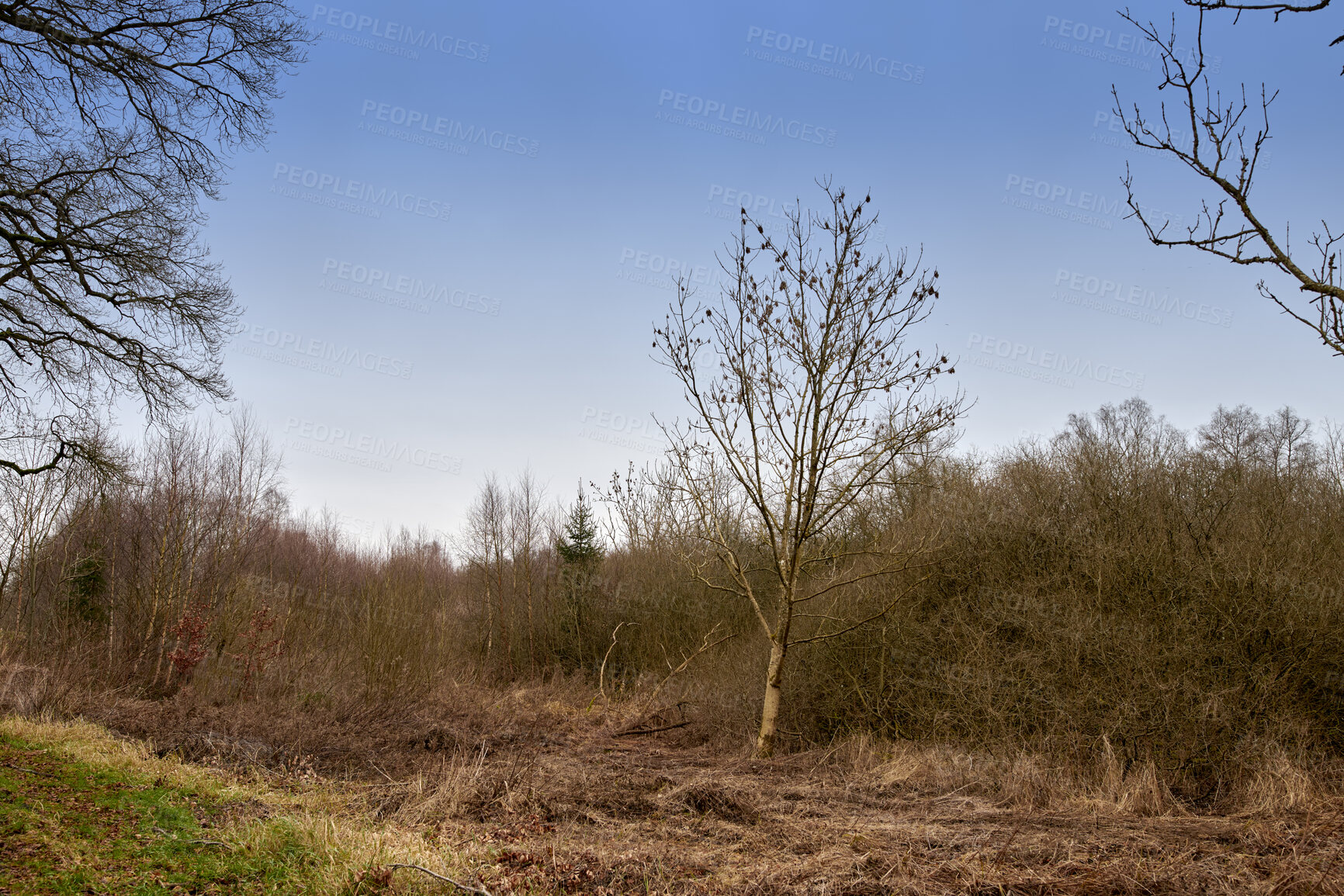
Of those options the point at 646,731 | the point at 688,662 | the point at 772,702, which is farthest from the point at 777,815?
the point at 688,662

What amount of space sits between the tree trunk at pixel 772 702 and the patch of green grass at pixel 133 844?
638 cm

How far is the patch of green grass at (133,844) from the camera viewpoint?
4.86 m

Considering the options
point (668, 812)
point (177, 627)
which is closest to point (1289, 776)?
point (668, 812)

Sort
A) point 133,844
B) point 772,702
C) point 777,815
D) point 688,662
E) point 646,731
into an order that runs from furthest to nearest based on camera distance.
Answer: point 688,662
point 646,731
point 772,702
point 777,815
point 133,844

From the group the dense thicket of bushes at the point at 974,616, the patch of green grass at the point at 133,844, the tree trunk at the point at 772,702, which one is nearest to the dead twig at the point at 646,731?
the dense thicket of bushes at the point at 974,616

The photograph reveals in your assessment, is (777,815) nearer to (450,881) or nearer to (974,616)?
(450,881)

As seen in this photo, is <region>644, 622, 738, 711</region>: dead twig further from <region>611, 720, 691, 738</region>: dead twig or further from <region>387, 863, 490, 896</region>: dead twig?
<region>387, 863, 490, 896</region>: dead twig

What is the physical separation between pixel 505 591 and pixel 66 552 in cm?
1241

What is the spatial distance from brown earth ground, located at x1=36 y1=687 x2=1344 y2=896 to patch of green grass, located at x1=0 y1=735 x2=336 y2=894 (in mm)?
1137

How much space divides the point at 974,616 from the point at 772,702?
126 inches

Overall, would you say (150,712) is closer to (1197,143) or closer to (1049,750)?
(1049,750)

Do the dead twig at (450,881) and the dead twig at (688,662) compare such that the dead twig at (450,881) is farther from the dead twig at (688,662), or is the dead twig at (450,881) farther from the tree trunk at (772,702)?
the dead twig at (688,662)

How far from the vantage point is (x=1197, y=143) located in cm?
404

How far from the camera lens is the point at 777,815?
666 cm
